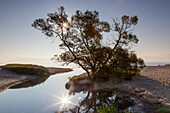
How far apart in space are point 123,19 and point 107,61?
4.85 m

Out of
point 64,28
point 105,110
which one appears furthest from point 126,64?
point 105,110

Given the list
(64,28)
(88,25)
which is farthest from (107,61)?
(64,28)

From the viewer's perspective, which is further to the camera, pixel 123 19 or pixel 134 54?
pixel 134 54

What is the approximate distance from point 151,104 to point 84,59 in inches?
341

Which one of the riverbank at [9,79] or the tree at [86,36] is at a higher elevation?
the tree at [86,36]

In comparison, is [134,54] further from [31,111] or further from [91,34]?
[31,111]

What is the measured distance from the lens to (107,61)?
14.1 m

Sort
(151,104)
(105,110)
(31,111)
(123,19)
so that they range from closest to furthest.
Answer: (105,110) → (31,111) → (151,104) → (123,19)

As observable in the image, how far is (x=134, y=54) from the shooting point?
544 inches

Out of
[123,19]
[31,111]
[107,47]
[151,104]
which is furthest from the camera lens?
[107,47]

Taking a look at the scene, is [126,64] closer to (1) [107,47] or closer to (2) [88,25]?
(1) [107,47]

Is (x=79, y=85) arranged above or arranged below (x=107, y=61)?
below

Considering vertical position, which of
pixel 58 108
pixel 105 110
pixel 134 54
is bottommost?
pixel 58 108

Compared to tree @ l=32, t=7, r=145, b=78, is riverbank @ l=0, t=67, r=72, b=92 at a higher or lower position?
lower
